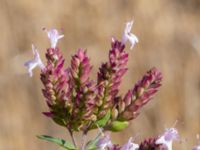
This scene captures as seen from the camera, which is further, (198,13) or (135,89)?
(198,13)

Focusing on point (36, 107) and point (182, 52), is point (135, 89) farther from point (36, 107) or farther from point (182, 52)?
point (182, 52)

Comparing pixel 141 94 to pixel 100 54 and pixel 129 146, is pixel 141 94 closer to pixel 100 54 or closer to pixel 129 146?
pixel 129 146

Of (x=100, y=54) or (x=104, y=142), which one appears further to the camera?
(x=100, y=54)

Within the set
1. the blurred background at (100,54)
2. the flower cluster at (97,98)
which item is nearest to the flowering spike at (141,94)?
the flower cluster at (97,98)

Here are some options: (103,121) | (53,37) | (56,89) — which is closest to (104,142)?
(103,121)

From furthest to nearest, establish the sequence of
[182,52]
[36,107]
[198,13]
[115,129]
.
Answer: [198,13]
[182,52]
[36,107]
[115,129]

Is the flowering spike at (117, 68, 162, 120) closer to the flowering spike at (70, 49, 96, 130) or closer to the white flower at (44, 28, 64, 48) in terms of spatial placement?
the flowering spike at (70, 49, 96, 130)

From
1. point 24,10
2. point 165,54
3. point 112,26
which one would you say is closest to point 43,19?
point 24,10
